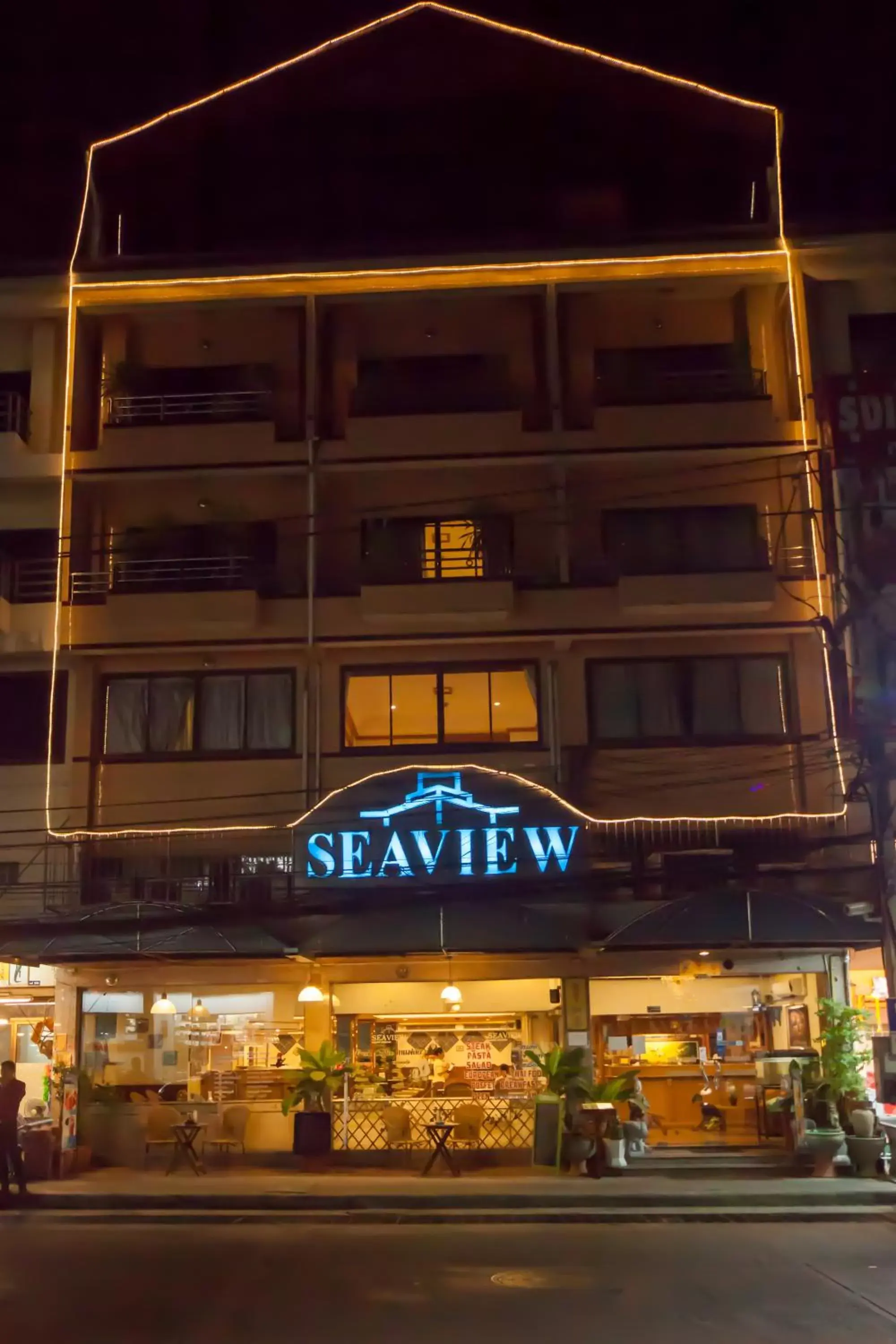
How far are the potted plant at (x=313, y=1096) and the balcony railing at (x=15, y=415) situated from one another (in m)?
12.8

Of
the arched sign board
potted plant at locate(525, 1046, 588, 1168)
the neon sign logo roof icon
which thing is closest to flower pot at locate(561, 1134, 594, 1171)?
potted plant at locate(525, 1046, 588, 1168)


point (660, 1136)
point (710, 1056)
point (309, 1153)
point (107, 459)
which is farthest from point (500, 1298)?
point (107, 459)

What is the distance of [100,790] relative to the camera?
908 inches

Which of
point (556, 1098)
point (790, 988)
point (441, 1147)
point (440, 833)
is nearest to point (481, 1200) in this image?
point (441, 1147)

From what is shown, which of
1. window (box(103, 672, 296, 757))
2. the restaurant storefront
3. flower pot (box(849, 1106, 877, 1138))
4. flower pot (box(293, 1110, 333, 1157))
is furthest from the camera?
window (box(103, 672, 296, 757))

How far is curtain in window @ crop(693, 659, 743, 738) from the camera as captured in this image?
23.2 m

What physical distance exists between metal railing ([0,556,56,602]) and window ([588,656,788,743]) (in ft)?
34.2

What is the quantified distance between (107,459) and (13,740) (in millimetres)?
5633

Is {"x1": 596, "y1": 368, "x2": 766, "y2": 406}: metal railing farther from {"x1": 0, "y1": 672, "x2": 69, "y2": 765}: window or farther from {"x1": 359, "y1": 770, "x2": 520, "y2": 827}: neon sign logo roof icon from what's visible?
{"x1": 0, "y1": 672, "x2": 69, "y2": 765}: window

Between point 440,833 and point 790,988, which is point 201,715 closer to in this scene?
point 440,833

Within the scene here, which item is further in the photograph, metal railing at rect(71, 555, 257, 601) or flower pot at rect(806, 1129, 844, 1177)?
metal railing at rect(71, 555, 257, 601)

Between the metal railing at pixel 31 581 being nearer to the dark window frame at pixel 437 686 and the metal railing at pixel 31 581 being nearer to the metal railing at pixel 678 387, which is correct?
the dark window frame at pixel 437 686

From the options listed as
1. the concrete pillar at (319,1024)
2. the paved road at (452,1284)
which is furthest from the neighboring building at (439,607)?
the paved road at (452,1284)

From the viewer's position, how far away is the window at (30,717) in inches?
922
